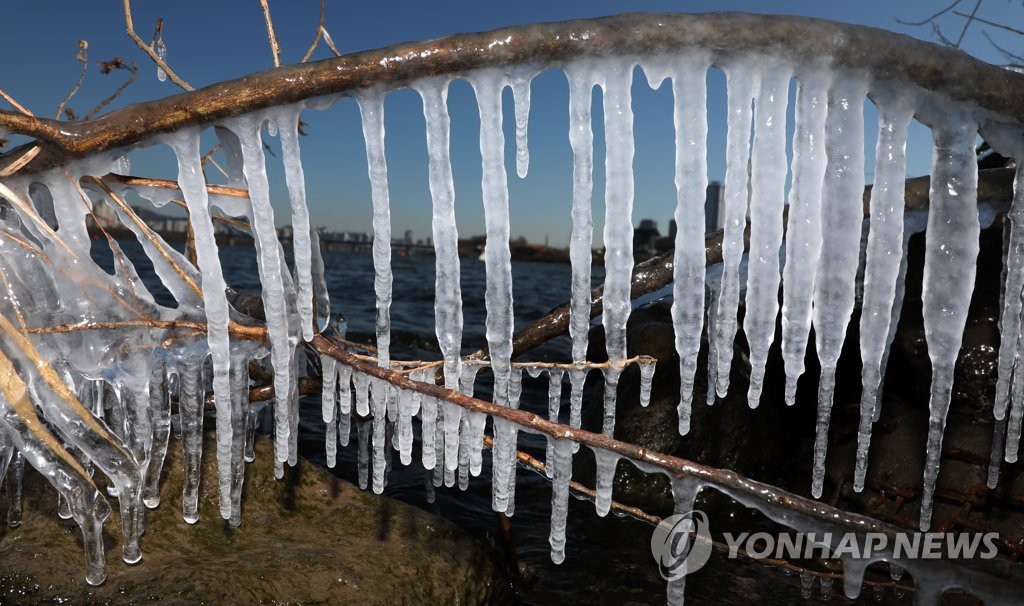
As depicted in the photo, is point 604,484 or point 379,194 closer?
point 379,194

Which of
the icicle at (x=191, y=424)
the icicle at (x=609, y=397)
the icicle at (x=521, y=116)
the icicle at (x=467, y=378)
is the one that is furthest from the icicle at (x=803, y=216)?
the icicle at (x=191, y=424)

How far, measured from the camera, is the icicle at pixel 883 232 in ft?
6.77

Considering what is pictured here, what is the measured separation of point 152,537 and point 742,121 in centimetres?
316

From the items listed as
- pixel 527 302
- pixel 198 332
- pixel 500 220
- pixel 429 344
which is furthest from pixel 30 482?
pixel 527 302

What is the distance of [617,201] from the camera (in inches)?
86.2

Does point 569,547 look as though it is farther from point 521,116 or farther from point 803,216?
point 521,116

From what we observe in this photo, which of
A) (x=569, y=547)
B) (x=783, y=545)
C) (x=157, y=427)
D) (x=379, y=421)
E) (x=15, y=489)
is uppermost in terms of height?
(x=379, y=421)

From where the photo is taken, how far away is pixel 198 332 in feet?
8.98

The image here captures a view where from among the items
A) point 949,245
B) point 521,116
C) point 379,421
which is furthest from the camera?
point 379,421

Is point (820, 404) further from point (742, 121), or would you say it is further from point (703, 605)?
point (703, 605)

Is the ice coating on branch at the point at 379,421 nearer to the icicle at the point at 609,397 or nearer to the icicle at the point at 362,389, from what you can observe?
the icicle at the point at 362,389

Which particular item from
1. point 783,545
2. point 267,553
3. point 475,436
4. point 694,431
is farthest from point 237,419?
point 694,431

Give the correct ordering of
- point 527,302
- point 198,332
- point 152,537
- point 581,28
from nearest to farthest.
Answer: point 581,28
point 198,332
point 152,537
point 527,302

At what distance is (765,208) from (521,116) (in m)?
0.90
